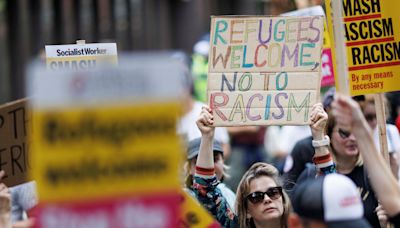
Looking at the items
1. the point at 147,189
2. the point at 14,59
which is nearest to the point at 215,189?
the point at 147,189

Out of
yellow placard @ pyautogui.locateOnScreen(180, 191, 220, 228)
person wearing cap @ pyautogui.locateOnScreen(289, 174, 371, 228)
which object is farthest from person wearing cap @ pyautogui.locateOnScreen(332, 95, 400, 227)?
yellow placard @ pyautogui.locateOnScreen(180, 191, 220, 228)

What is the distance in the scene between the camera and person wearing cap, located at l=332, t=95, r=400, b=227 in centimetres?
520

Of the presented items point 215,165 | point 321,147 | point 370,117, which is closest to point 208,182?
point 321,147

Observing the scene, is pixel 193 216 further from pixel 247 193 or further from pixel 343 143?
pixel 343 143

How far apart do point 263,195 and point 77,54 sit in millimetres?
1340

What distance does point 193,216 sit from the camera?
225 inches

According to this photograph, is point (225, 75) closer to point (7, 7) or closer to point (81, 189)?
point (81, 189)

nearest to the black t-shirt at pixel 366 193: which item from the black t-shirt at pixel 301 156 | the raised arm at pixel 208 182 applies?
the raised arm at pixel 208 182

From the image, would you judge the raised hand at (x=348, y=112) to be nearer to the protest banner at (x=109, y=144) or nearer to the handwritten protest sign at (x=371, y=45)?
the protest banner at (x=109, y=144)

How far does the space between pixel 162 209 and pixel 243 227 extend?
198 centimetres

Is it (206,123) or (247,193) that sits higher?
(206,123)

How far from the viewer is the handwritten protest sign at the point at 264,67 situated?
687 centimetres

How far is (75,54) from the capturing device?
23.6ft

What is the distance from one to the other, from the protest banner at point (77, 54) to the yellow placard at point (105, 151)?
2.38 meters
